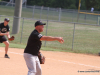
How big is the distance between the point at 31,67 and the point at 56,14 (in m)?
32.8

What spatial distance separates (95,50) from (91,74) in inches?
303

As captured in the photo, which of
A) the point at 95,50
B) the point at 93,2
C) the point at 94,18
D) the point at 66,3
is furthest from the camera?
the point at 66,3

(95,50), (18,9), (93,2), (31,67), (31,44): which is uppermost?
(93,2)

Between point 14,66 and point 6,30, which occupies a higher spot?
point 6,30

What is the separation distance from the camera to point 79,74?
8164 millimetres

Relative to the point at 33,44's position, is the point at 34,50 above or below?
below

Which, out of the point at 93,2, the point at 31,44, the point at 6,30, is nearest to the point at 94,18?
the point at 93,2

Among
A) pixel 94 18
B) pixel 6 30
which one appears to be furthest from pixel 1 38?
pixel 94 18

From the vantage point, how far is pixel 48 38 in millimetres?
5395

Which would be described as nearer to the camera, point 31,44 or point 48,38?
point 48,38

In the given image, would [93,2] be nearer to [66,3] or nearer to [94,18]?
[94,18]

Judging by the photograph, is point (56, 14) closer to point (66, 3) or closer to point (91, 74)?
point (66, 3)

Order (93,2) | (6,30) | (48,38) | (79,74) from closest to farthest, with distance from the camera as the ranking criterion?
1. (48,38)
2. (79,74)
3. (6,30)
4. (93,2)

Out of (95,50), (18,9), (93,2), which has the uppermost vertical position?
(93,2)
